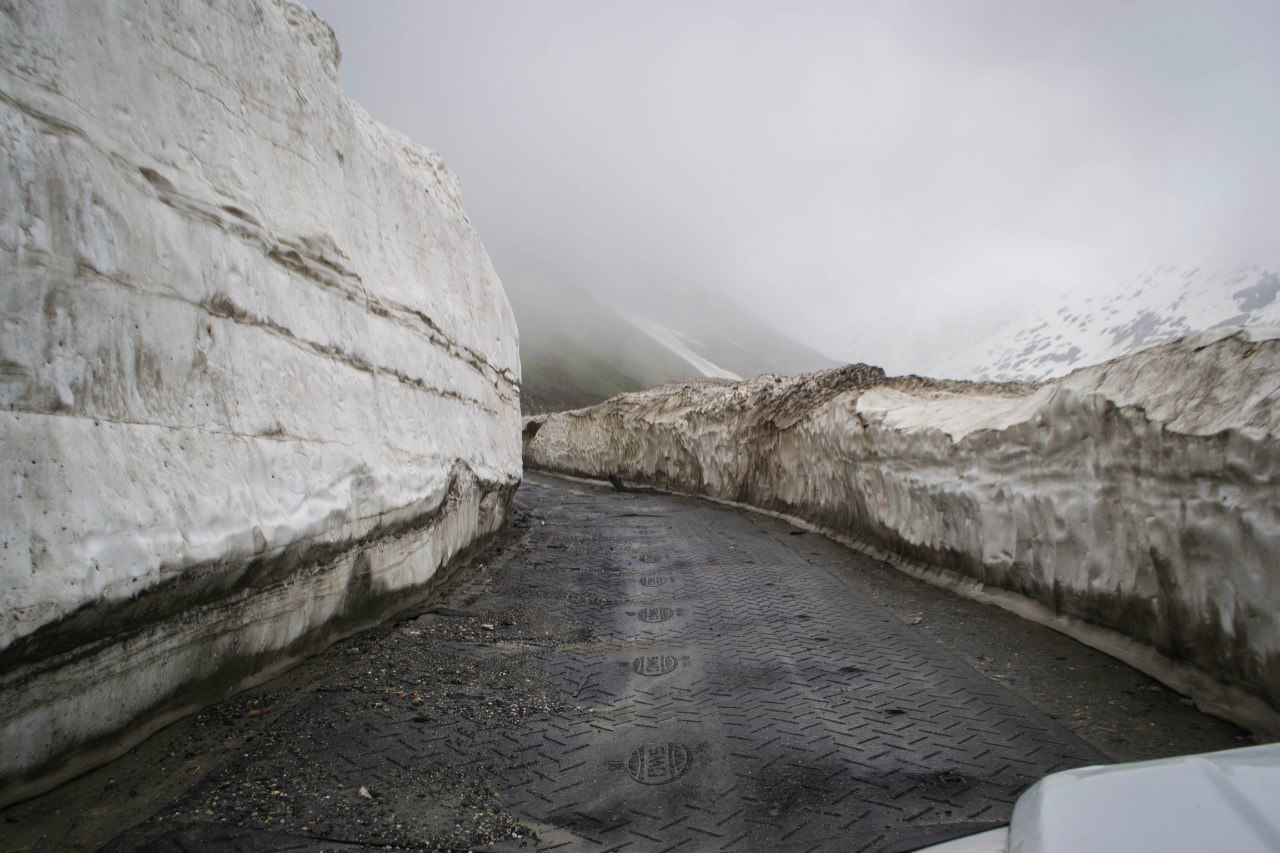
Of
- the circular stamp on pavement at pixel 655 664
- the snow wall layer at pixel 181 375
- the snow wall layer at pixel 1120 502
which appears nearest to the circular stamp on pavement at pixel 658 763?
the circular stamp on pavement at pixel 655 664

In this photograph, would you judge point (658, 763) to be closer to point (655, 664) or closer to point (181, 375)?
point (655, 664)

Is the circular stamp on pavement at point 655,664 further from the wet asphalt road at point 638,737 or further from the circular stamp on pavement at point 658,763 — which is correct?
the circular stamp on pavement at point 658,763

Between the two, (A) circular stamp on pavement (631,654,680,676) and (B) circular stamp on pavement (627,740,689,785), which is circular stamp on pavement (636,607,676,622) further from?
(B) circular stamp on pavement (627,740,689,785)

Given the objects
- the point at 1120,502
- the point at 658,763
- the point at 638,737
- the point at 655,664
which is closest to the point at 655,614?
the point at 655,664

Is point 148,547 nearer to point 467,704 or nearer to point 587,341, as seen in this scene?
point 467,704

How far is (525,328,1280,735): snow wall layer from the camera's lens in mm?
3129

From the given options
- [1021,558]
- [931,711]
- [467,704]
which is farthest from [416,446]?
[1021,558]

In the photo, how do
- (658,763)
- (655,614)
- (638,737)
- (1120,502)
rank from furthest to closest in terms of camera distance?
(655,614)
(1120,502)
(638,737)
(658,763)

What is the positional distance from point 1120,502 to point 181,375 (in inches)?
193

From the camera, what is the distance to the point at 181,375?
3227 millimetres

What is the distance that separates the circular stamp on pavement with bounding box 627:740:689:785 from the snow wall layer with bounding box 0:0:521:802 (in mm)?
1965

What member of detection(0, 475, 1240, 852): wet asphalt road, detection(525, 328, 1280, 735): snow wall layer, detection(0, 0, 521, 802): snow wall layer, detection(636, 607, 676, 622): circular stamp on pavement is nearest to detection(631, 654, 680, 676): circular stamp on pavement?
detection(0, 475, 1240, 852): wet asphalt road

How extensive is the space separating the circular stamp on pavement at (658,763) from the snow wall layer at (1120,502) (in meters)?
2.42

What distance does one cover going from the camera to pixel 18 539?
235 cm
